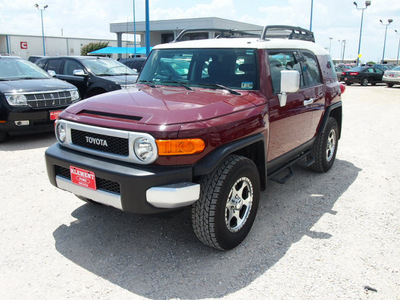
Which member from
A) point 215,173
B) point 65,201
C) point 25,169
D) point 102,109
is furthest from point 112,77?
point 215,173

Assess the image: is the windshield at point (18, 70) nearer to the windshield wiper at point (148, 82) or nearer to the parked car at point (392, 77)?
the windshield wiper at point (148, 82)

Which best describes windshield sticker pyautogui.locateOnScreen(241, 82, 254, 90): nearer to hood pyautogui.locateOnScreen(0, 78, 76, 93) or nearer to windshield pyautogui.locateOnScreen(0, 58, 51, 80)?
hood pyautogui.locateOnScreen(0, 78, 76, 93)

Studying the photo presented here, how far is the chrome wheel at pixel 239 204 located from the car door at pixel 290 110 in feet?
1.96

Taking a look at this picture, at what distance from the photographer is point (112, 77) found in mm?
9016

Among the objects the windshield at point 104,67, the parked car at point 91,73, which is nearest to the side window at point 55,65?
the parked car at point 91,73

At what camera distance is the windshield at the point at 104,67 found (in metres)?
9.27

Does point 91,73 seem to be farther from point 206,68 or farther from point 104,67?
point 206,68

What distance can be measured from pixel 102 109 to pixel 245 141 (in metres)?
1.28

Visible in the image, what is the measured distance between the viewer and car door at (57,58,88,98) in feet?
30.1

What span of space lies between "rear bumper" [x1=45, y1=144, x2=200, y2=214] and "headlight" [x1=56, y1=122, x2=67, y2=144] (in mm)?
476

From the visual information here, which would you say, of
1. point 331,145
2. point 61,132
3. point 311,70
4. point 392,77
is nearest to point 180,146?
point 61,132

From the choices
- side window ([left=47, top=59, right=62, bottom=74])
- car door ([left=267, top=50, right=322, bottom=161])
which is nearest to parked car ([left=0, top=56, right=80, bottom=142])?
side window ([left=47, top=59, right=62, bottom=74])

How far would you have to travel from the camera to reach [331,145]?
560 cm

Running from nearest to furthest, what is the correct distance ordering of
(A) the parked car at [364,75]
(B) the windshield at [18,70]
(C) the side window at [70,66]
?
(B) the windshield at [18,70], (C) the side window at [70,66], (A) the parked car at [364,75]
